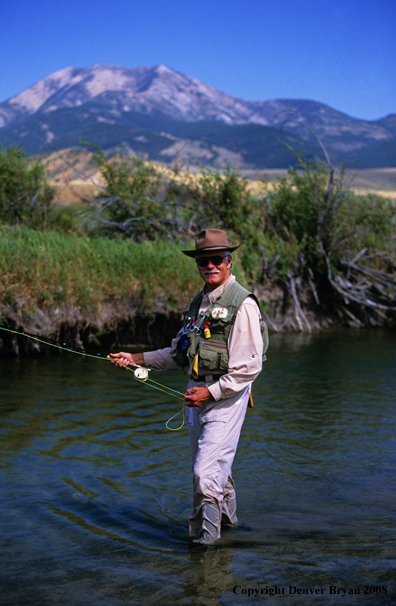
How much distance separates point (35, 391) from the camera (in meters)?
9.21

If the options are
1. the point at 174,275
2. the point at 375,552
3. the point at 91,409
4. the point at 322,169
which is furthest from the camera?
the point at 322,169

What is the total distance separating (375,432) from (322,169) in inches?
455

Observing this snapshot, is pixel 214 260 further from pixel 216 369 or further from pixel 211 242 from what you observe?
pixel 216 369

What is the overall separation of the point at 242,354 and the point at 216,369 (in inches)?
7.9

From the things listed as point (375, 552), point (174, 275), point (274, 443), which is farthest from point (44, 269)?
point (375, 552)

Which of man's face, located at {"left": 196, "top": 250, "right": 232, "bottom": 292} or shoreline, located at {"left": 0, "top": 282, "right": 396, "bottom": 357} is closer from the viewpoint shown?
man's face, located at {"left": 196, "top": 250, "right": 232, "bottom": 292}

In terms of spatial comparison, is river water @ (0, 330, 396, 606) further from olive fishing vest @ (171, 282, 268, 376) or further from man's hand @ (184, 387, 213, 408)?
olive fishing vest @ (171, 282, 268, 376)

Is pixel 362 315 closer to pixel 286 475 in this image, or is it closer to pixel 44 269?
pixel 44 269

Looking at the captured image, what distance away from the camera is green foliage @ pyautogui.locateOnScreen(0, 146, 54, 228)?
18094 millimetres

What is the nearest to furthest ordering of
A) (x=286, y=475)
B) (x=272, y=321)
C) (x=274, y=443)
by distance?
(x=286, y=475), (x=274, y=443), (x=272, y=321)

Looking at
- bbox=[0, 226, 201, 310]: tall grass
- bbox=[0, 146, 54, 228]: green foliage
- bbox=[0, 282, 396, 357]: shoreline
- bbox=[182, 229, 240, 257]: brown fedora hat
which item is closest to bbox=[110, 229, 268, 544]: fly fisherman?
bbox=[182, 229, 240, 257]: brown fedora hat

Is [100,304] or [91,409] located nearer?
[91,409]

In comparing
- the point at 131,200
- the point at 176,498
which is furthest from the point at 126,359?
the point at 131,200

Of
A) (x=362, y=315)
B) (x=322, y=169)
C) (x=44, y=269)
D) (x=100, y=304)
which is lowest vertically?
(x=362, y=315)
